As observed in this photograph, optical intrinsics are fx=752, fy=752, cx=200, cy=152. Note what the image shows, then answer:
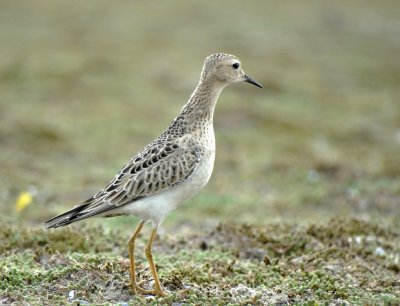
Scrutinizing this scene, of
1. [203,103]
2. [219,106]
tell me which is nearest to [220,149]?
[219,106]

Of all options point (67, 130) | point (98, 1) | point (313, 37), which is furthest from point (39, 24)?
point (67, 130)

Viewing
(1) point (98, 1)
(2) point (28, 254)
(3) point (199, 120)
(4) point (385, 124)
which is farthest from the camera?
(1) point (98, 1)

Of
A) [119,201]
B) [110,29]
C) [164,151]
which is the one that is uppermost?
[110,29]

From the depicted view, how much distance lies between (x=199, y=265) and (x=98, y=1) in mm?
39692

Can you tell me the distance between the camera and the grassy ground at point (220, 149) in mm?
8992

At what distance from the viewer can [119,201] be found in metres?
8.48

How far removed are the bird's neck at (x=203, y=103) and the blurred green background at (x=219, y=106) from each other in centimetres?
412

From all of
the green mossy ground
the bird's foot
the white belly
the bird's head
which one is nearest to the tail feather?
the white belly

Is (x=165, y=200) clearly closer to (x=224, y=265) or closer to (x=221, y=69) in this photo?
(x=224, y=265)

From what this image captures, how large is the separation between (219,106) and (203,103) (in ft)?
46.6

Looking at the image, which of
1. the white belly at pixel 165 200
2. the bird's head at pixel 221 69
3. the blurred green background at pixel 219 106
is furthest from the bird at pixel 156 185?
the blurred green background at pixel 219 106

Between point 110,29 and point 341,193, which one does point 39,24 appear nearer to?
point 110,29

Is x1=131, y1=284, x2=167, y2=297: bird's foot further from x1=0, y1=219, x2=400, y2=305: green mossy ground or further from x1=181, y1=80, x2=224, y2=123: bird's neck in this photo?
x1=181, y1=80, x2=224, y2=123: bird's neck

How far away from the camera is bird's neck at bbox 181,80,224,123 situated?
9.12 meters
